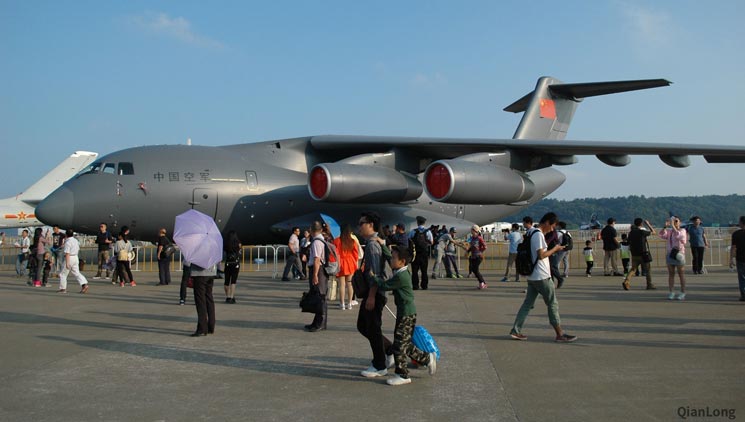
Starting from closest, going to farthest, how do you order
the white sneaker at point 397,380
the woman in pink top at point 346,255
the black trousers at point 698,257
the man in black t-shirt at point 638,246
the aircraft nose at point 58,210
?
the white sneaker at point 397,380
the woman in pink top at point 346,255
the man in black t-shirt at point 638,246
the black trousers at point 698,257
the aircraft nose at point 58,210

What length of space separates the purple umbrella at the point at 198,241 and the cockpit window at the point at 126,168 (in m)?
9.62

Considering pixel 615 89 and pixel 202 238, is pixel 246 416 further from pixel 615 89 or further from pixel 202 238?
pixel 615 89

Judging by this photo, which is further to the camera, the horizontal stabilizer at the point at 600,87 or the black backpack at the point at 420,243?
the horizontal stabilizer at the point at 600,87

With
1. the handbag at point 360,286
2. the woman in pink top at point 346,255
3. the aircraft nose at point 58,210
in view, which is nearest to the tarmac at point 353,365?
the woman in pink top at point 346,255

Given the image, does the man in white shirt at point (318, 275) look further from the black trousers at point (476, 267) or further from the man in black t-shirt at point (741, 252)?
the man in black t-shirt at point (741, 252)

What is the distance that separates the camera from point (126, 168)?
16.4m

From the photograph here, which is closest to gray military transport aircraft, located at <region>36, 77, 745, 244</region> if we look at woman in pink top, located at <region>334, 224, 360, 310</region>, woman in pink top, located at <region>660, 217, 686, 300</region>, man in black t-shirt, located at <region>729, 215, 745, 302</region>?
woman in pink top, located at <region>660, 217, 686, 300</region>

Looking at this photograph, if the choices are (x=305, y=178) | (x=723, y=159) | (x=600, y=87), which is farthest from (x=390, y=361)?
(x=600, y=87)

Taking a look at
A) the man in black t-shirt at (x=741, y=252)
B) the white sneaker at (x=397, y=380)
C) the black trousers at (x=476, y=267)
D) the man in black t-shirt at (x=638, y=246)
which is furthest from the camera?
the black trousers at (x=476, y=267)

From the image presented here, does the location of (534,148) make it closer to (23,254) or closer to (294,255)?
(294,255)

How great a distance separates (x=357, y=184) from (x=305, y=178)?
3.36 m

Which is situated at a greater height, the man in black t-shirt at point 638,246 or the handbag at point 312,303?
the man in black t-shirt at point 638,246

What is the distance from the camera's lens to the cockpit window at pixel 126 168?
16297 millimetres

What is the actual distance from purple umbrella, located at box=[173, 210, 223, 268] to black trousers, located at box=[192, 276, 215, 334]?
21 centimetres
